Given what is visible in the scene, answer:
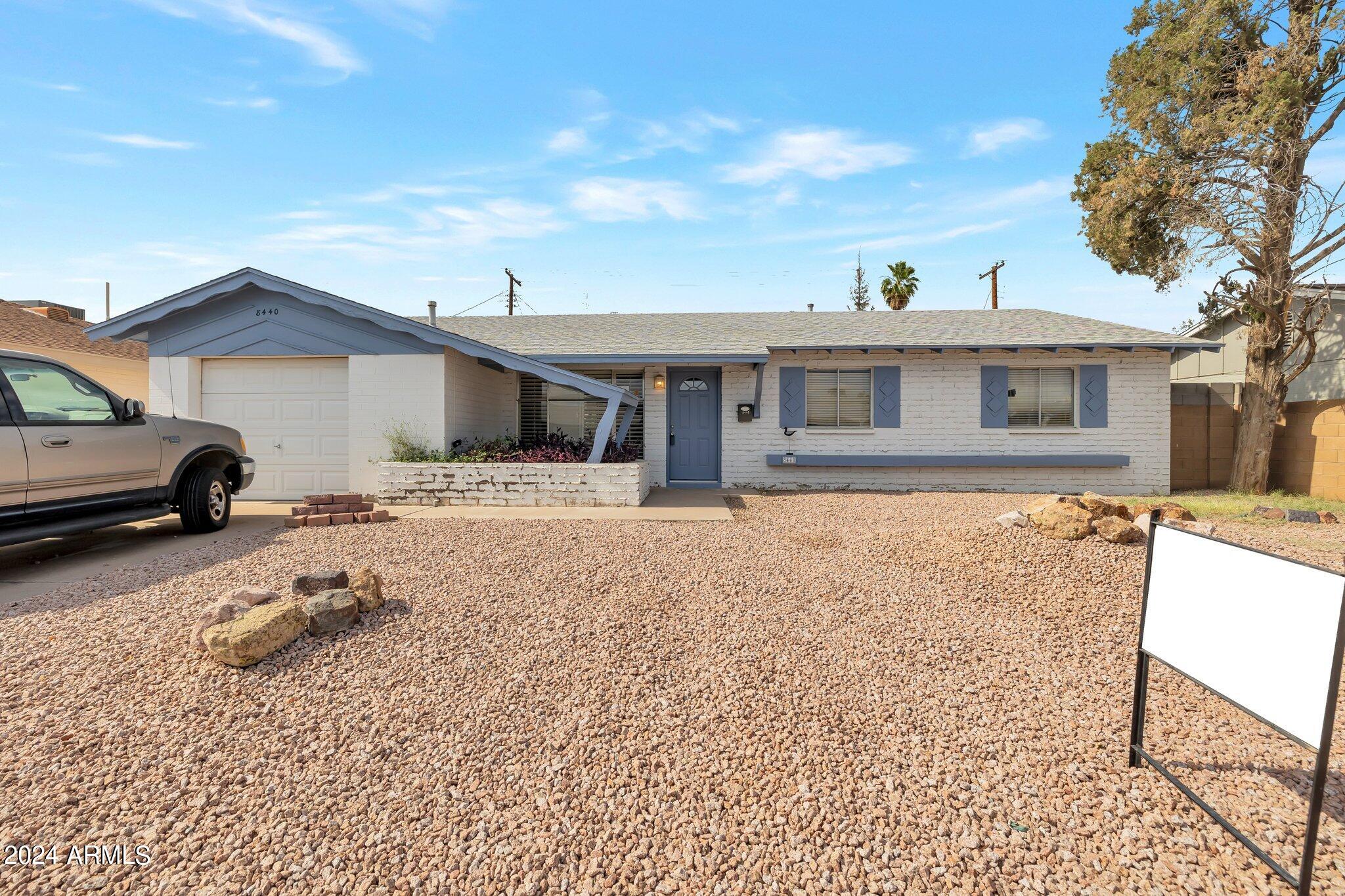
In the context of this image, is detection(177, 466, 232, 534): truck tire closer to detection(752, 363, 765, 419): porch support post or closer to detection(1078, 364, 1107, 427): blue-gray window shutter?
detection(752, 363, 765, 419): porch support post

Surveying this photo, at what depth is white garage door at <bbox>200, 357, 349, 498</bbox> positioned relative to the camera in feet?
31.7

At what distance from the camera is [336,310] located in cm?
928

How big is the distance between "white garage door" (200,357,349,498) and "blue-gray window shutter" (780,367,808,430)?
7.41 m

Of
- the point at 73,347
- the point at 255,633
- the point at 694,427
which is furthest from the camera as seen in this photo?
the point at 73,347

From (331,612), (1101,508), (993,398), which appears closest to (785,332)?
(993,398)

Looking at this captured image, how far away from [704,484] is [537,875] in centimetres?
969

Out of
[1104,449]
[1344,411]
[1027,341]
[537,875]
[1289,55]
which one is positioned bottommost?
[537,875]

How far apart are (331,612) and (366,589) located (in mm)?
362

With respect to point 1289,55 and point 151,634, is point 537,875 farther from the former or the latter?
point 1289,55

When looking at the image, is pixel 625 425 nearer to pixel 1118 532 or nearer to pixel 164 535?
pixel 164 535

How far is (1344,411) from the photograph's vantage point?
10.2 meters

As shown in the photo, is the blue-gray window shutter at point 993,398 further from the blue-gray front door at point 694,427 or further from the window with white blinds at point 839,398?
the blue-gray front door at point 694,427

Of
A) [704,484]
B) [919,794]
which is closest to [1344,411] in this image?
[704,484]

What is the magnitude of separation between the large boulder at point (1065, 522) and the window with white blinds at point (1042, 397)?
5970 millimetres
